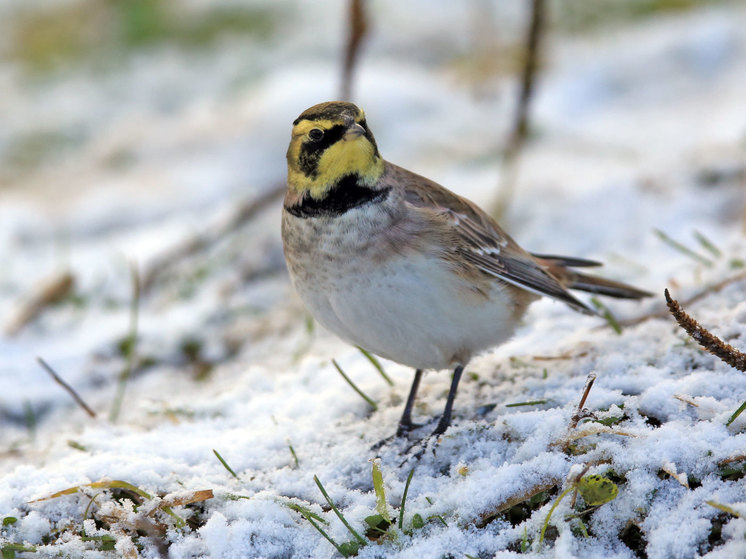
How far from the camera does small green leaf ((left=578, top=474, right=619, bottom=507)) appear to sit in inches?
104

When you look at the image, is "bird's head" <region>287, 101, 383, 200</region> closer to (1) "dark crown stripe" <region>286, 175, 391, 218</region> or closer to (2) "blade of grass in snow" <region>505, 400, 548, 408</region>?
(1) "dark crown stripe" <region>286, 175, 391, 218</region>

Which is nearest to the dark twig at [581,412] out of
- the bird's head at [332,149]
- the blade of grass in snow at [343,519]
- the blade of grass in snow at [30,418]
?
the blade of grass in snow at [343,519]

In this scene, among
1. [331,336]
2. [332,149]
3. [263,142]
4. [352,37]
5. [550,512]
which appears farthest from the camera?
[263,142]

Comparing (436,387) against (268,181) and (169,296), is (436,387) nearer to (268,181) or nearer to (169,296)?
(169,296)

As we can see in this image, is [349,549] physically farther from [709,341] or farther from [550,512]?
[709,341]

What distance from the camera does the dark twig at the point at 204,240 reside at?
19.4 ft

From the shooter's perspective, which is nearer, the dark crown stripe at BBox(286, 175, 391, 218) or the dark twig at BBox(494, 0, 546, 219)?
the dark crown stripe at BBox(286, 175, 391, 218)

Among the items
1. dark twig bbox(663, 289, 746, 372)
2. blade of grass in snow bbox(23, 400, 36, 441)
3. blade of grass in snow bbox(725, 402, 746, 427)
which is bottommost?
blade of grass in snow bbox(23, 400, 36, 441)

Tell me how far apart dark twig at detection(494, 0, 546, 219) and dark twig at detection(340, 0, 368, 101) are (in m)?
1.12

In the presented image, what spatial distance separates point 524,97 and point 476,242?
8.43 ft

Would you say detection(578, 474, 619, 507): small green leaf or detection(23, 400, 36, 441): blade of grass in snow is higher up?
detection(578, 474, 619, 507): small green leaf

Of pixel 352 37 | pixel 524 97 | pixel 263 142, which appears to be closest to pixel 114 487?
pixel 352 37

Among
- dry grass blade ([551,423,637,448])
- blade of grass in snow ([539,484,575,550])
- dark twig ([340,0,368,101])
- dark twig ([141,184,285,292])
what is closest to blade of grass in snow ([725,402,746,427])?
dry grass blade ([551,423,637,448])

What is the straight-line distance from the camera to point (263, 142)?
7.64 meters
